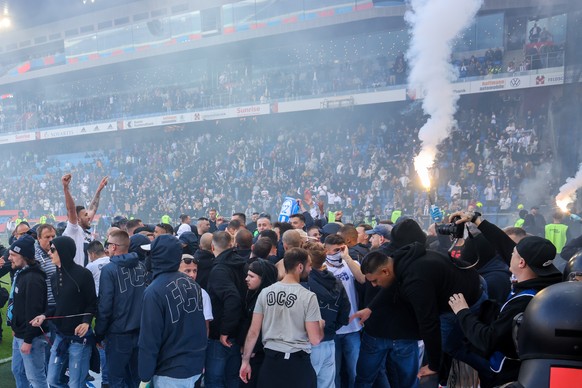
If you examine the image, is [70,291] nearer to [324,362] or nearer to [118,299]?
[118,299]

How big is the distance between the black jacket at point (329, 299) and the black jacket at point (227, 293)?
0.59 meters

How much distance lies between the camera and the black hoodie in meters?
3.67

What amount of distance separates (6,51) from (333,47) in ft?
88.7

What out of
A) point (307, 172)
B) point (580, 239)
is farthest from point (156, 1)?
point (580, 239)

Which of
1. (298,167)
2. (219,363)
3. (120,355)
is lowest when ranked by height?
(219,363)

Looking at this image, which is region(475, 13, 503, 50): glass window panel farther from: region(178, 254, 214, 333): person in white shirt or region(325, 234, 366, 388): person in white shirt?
region(178, 254, 214, 333): person in white shirt

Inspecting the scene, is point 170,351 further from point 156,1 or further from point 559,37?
point 156,1

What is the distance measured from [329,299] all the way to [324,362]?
1.81ft

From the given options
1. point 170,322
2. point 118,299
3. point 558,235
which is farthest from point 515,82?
point 170,322

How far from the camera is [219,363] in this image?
15.4 ft

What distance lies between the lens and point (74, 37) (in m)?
36.8

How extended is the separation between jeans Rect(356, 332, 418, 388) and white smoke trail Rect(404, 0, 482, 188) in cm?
1654

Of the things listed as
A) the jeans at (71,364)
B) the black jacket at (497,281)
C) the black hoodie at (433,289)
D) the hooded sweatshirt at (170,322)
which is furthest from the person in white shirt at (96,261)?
the black jacket at (497,281)

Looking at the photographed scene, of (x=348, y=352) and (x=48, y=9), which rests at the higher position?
(x=48, y=9)
